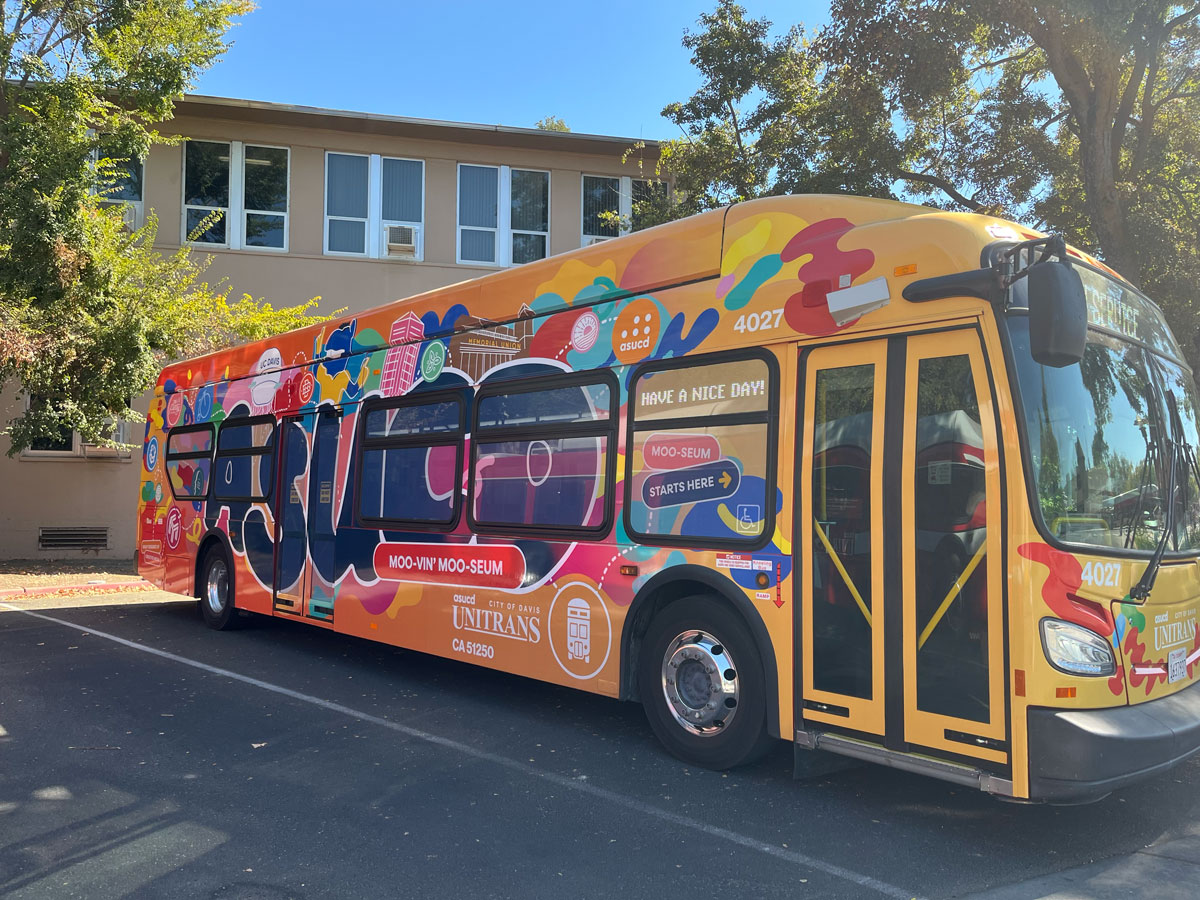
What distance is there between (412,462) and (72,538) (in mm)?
14522

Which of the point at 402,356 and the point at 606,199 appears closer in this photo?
the point at 402,356

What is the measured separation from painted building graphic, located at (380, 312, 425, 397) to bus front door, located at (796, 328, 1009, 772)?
161 inches

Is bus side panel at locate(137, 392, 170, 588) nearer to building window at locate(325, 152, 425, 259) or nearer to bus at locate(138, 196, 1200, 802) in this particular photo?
bus at locate(138, 196, 1200, 802)

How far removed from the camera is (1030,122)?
1223 centimetres

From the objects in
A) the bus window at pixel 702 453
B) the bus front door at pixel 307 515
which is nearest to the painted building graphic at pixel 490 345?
the bus window at pixel 702 453

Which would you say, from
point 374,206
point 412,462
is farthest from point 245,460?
point 374,206

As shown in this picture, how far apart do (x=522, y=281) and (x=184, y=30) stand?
36.8ft

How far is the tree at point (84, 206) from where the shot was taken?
13586 mm

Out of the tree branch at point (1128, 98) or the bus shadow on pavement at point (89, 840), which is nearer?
the bus shadow on pavement at point (89, 840)

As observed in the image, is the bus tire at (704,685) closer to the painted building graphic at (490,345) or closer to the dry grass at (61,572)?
the painted building graphic at (490,345)

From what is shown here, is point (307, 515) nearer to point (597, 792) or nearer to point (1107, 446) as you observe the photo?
point (597, 792)

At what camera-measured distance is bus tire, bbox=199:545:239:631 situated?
1079 centimetres

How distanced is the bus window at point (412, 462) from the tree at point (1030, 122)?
276 inches

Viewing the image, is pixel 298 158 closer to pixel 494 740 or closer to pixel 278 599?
pixel 278 599
